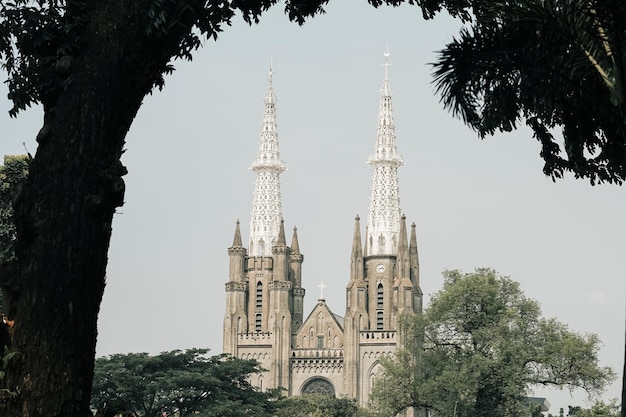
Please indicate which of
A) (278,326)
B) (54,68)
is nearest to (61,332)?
(54,68)

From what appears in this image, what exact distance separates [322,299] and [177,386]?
5188 centimetres

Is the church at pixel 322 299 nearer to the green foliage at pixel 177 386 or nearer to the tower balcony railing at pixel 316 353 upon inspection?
the tower balcony railing at pixel 316 353

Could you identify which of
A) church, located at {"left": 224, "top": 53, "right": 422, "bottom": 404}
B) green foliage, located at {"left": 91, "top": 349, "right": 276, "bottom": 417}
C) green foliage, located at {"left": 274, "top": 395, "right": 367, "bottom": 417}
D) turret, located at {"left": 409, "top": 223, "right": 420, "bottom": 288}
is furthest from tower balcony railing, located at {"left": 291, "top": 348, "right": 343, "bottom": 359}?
green foliage, located at {"left": 91, "top": 349, "right": 276, "bottom": 417}

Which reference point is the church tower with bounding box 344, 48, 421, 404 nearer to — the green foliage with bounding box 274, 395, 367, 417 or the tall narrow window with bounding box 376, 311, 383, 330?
the tall narrow window with bounding box 376, 311, 383, 330

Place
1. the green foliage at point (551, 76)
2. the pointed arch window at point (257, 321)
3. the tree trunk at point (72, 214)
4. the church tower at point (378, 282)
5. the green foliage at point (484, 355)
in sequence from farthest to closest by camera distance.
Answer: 1. the pointed arch window at point (257, 321)
2. the church tower at point (378, 282)
3. the green foliage at point (484, 355)
4. the green foliage at point (551, 76)
5. the tree trunk at point (72, 214)

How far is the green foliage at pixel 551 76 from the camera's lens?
12102 millimetres

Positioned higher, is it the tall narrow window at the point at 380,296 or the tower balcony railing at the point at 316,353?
the tall narrow window at the point at 380,296

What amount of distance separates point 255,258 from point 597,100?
86.1 metres

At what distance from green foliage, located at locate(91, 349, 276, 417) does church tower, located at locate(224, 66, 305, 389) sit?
45968mm

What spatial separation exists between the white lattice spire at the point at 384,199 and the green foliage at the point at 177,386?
48.3 meters

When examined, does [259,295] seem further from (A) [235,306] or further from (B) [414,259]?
(B) [414,259]

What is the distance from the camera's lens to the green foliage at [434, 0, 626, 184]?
1210 centimetres

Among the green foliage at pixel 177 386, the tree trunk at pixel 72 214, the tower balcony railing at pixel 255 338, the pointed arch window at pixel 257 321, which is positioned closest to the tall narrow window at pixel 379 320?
the tower balcony railing at pixel 255 338

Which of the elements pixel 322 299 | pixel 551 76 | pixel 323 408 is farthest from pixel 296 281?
pixel 551 76
